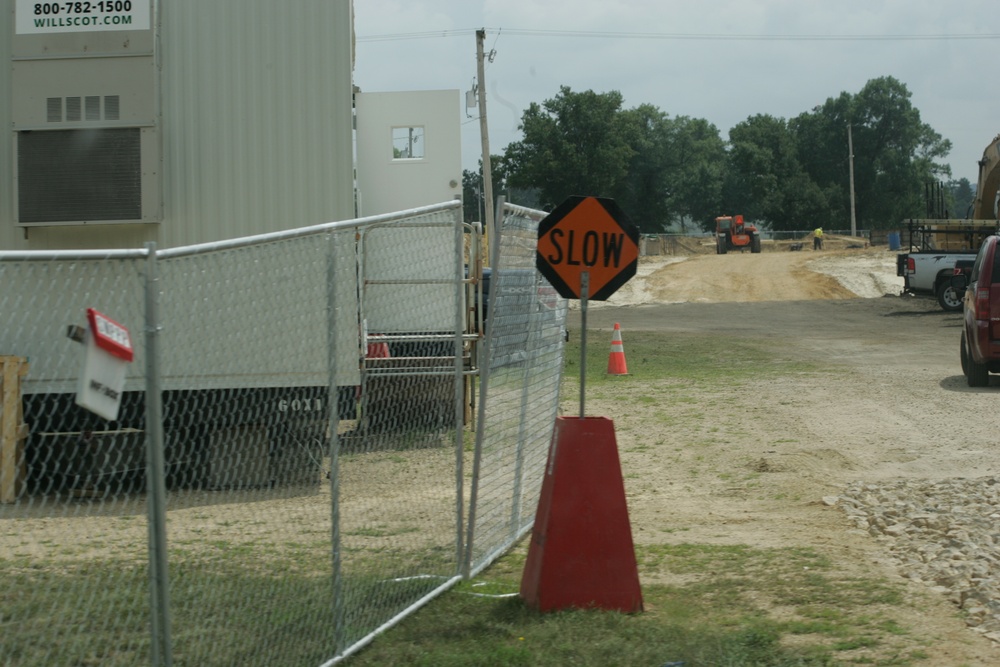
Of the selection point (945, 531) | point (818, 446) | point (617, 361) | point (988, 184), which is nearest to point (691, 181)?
point (988, 184)

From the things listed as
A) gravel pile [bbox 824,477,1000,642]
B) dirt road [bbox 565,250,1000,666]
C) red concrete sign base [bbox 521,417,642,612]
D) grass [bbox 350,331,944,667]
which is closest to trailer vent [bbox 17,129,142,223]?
grass [bbox 350,331,944,667]

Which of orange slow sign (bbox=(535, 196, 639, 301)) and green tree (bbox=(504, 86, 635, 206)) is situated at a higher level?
green tree (bbox=(504, 86, 635, 206))

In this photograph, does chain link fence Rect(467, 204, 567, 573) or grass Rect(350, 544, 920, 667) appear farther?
chain link fence Rect(467, 204, 567, 573)

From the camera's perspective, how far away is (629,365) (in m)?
21.0

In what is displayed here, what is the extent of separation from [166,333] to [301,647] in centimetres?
150

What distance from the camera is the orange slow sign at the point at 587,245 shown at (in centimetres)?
635

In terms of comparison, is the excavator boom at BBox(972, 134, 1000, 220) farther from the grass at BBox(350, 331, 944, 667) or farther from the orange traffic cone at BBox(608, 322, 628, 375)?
the grass at BBox(350, 331, 944, 667)

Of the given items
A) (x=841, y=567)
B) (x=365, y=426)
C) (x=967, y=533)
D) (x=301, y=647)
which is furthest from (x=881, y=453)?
(x=301, y=647)

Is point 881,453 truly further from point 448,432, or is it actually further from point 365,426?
point 365,426

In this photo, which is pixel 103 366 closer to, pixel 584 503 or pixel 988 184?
pixel 584 503

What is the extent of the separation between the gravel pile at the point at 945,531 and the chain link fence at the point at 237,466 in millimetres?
2472

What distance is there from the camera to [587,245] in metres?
6.39

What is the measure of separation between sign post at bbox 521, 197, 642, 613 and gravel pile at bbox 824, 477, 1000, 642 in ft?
5.67

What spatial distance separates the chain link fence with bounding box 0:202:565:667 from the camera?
406 centimetres
